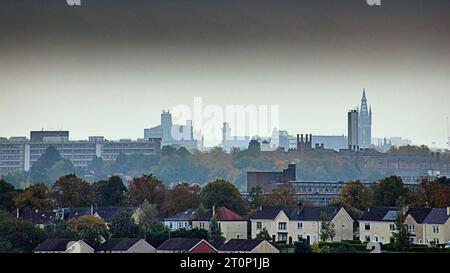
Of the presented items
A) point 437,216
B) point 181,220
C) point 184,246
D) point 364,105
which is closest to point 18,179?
point 181,220

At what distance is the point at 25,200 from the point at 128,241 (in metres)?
4.06

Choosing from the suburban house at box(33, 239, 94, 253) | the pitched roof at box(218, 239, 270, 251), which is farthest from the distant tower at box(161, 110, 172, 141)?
the pitched roof at box(218, 239, 270, 251)

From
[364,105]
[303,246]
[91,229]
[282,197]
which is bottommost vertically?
[303,246]

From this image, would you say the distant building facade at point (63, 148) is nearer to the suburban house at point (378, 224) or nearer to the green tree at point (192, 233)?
the green tree at point (192, 233)

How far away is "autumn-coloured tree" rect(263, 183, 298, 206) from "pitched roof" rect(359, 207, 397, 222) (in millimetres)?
1866

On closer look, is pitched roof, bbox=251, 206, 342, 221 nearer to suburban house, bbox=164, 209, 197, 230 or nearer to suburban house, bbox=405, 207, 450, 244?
suburban house, bbox=164, 209, 197, 230

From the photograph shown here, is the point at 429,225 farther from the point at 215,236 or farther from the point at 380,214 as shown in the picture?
the point at 215,236

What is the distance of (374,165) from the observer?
16.5 m

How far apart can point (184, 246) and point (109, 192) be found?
578cm

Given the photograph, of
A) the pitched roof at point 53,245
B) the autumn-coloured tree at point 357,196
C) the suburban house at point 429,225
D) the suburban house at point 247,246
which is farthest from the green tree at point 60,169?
the suburban house at point 247,246

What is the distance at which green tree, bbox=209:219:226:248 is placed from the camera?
343 inches

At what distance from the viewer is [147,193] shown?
13953 mm

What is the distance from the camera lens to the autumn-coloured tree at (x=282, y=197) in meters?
13.8
